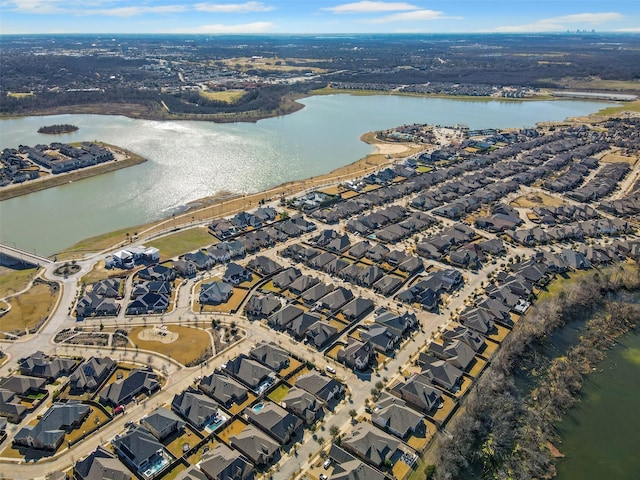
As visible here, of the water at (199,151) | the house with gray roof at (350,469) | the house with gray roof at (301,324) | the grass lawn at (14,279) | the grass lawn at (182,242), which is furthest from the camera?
the water at (199,151)

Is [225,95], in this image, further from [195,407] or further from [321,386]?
[195,407]

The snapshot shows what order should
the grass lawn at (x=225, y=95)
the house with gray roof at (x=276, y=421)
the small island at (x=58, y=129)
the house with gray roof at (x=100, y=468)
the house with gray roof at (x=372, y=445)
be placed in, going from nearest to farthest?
the house with gray roof at (x=100, y=468)
the house with gray roof at (x=372, y=445)
the house with gray roof at (x=276, y=421)
the small island at (x=58, y=129)
the grass lawn at (x=225, y=95)

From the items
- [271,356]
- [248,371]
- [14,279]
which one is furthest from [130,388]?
[14,279]

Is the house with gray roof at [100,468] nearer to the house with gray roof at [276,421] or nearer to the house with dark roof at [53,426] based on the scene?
the house with dark roof at [53,426]

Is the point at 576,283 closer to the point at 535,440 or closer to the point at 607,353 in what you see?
the point at 607,353

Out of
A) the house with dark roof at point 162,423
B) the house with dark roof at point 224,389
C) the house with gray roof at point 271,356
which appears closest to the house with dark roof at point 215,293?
the house with gray roof at point 271,356

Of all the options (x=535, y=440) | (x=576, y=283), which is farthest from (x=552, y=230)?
(x=535, y=440)
